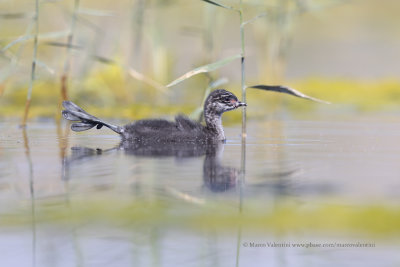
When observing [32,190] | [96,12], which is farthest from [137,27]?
[32,190]

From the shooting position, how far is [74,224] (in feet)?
15.0

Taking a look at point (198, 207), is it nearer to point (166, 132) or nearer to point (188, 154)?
point (188, 154)

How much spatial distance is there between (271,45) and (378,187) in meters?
8.55

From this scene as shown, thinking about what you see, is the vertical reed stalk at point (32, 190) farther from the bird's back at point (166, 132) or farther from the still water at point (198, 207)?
the bird's back at point (166, 132)

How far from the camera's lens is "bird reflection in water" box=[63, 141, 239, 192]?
5969mm

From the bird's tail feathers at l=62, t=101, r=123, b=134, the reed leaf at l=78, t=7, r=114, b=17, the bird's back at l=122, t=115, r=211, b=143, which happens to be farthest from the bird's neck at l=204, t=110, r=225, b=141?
the reed leaf at l=78, t=7, r=114, b=17

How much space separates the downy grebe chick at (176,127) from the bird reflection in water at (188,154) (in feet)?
0.33

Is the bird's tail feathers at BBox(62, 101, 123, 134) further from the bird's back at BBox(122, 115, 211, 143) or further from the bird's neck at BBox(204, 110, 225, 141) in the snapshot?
the bird's neck at BBox(204, 110, 225, 141)

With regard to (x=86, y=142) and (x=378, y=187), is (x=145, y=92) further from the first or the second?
(x=378, y=187)

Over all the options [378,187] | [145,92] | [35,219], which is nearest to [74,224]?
[35,219]

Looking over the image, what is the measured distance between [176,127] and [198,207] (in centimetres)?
408

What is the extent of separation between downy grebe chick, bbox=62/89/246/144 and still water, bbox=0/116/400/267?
64 centimetres

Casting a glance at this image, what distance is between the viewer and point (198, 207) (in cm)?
488

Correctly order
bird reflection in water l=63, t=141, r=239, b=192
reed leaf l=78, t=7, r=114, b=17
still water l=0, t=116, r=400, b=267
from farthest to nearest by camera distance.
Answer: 1. reed leaf l=78, t=7, r=114, b=17
2. bird reflection in water l=63, t=141, r=239, b=192
3. still water l=0, t=116, r=400, b=267
